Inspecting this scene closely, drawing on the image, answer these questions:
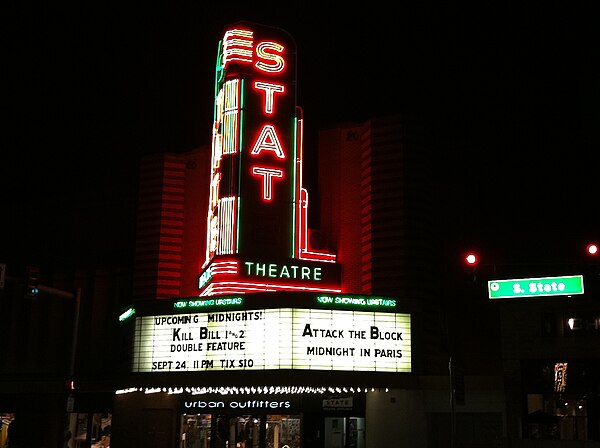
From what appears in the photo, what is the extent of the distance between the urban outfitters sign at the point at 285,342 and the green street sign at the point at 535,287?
10.8 ft

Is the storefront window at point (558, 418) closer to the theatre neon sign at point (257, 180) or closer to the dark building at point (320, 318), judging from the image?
the dark building at point (320, 318)

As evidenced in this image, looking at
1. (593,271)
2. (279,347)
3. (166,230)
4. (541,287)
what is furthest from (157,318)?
(593,271)

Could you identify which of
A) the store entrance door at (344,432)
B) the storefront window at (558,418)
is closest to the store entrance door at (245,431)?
the store entrance door at (344,432)

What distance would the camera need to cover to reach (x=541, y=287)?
2098 centimetres

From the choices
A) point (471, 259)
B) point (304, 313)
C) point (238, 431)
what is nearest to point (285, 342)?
point (304, 313)

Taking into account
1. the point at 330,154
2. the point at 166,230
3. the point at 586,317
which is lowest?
the point at 586,317

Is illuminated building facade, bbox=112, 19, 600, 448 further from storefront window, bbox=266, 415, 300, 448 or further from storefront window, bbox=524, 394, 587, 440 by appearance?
storefront window, bbox=524, 394, 587, 440

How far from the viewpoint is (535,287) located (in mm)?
21109

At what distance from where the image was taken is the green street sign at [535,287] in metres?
20.6

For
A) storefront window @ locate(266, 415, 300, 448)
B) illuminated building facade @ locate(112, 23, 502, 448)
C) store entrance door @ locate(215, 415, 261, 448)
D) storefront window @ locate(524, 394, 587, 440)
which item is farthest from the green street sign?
store entrance door @ locate(215, 415, 261, 448)

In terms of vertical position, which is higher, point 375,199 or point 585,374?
point 375,199

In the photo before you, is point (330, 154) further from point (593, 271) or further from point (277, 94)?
point (593, 271)

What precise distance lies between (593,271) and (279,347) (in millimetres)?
9200

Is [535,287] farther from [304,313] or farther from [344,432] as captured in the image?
[344,432]
